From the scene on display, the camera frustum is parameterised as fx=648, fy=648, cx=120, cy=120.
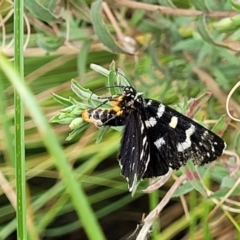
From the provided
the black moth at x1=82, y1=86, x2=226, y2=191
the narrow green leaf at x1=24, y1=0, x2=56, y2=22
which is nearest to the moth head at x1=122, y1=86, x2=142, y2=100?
the black moth at x1=82, y1=86, x2=226, y2=191

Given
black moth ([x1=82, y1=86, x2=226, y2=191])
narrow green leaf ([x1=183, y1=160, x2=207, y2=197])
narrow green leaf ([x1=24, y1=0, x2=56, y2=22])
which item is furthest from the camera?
narrow green leaf ([x1=24, y1=0, x2=56, y2=22])

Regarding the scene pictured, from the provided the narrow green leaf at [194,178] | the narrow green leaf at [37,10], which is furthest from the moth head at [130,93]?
the narrow green leaf at [37,10]

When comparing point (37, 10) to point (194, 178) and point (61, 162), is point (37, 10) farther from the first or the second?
point (61, 162)

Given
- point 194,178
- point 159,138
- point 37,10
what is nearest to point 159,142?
point 159,138

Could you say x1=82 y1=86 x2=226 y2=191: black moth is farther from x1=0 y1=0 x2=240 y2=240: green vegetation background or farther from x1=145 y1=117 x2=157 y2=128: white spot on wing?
x1=0 y1=0 x2=240 y2=240: green vegetation background

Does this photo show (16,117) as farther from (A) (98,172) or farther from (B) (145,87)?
(A) (98,172)

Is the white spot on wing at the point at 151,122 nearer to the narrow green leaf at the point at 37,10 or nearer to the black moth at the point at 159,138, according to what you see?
the black moth at the point at 159,138

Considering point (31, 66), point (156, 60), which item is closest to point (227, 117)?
point (156, 60)
